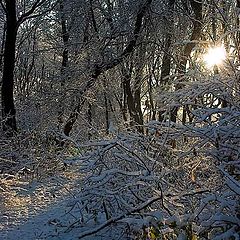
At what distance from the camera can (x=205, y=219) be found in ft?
12.7

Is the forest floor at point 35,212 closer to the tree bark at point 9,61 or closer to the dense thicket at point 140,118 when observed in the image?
the dense thicket at point 140,118

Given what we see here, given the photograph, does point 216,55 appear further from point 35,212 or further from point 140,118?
point 140,118

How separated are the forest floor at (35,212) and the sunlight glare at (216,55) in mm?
1970

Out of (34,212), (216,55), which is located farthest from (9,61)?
(216,55)

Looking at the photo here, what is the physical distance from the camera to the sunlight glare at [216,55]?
14.6ft

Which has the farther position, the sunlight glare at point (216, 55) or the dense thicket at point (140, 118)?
the sunlight glare at point (216, 55)

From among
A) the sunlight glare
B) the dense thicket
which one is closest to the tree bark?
the dense thicket

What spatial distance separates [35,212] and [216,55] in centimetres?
446

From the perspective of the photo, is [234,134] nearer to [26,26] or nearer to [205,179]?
[205,179]

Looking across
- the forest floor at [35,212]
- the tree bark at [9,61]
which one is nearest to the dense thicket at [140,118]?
the tree bark at [9,61]

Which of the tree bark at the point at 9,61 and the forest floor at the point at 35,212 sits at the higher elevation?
the tree bark at the point at 9,61

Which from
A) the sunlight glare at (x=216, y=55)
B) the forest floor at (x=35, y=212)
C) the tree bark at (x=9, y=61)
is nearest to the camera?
the sunlight glare at (x=216, y=55)

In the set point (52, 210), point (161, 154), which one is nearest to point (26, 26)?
point (52, 210)

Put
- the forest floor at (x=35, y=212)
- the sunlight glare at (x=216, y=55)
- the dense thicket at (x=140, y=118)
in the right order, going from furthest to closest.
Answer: the forest floor at (x=35, y=212), the sunlight glare at (x=216, y=55), the dense thicket at (x=140, y=118)
